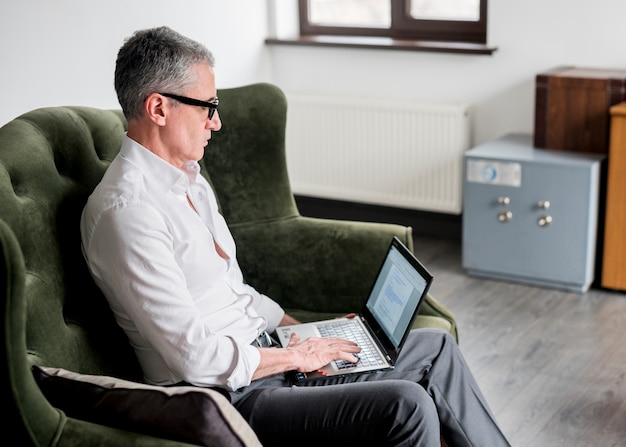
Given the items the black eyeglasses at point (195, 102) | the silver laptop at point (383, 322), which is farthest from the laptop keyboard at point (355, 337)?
the black eyeglasses at point (195, 102)

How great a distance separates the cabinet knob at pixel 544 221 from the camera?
3.43 m

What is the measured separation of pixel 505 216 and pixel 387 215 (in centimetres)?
92

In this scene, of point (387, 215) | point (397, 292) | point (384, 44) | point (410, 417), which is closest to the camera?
point (410, 417)

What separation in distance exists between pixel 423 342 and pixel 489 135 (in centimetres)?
227

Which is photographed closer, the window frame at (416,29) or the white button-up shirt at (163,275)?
the white button-up shirt at (163,275)

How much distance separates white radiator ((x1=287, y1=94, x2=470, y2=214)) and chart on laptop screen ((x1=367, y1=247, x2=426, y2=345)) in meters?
1.96

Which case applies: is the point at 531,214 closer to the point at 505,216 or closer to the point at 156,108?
the point at 505,216

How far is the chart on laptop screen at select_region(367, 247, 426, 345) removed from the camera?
1.92 metres

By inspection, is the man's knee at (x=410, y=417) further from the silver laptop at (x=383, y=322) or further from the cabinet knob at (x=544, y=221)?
the cabinet knob at (x=544, y=221)

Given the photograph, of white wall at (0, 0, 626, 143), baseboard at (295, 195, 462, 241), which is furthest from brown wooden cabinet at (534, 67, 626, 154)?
baseboard at (295, 195, 462, 241)

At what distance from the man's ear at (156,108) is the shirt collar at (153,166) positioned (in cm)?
6

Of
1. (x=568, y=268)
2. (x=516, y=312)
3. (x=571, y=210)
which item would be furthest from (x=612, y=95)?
(x=516, y=312)

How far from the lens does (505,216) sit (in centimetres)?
354

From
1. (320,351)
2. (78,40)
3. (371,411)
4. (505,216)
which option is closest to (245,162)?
(320,351)
